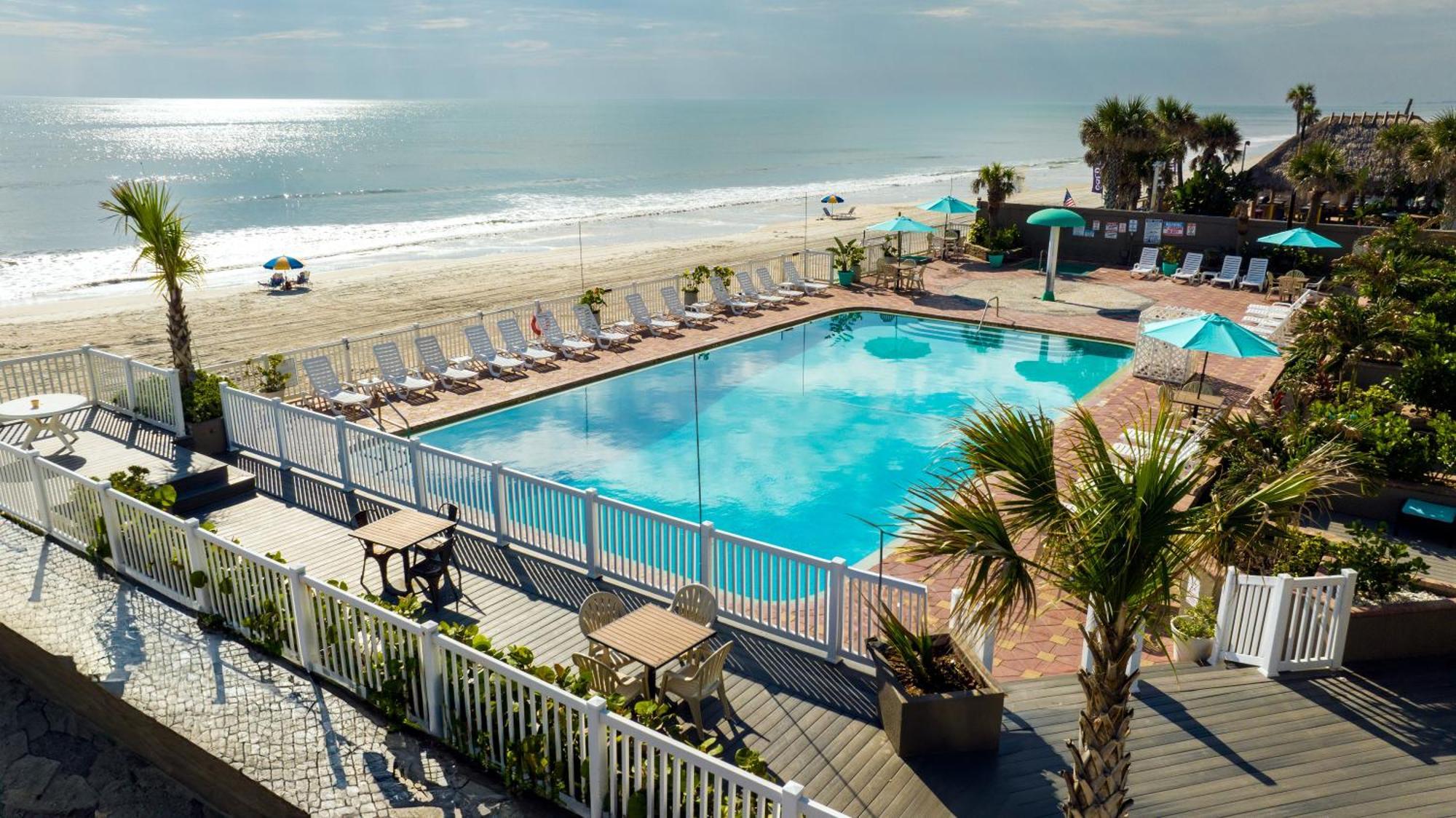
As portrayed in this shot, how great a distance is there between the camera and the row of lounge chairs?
15.4 m

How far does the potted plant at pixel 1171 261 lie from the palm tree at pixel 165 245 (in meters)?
23.5

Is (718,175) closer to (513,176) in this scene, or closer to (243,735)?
(513,176)

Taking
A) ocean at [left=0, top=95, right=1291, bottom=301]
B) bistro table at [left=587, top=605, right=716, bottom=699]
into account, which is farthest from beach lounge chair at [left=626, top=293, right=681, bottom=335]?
ocean at [left=0, top=95, right=1291, bottom=301]

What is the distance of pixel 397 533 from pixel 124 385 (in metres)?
7.01

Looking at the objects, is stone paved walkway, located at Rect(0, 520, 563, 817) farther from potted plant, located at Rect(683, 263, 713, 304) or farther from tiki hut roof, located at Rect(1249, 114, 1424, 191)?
tiki hut roof, located at Rect(1249, 114, 1424, 191)

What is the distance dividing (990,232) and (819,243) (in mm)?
13776

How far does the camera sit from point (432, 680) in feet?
21.9

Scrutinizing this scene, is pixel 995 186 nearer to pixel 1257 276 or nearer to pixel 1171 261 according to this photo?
pixel 1171 261

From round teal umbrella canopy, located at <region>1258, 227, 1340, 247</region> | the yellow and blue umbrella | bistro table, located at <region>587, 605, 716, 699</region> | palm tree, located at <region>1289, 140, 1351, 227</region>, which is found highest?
palm tree, located at <region>1289, 140, 1351, 227</region>

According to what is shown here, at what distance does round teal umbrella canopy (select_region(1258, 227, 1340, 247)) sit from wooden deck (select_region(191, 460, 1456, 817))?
16.9m

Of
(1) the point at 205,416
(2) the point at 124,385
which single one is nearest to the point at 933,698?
(1) the point at 205,416

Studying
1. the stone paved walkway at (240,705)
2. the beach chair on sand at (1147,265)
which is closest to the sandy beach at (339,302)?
the stone paved walkway at (240,705)

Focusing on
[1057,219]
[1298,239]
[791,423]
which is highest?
[1057,219]

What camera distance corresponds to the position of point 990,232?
29438mm
